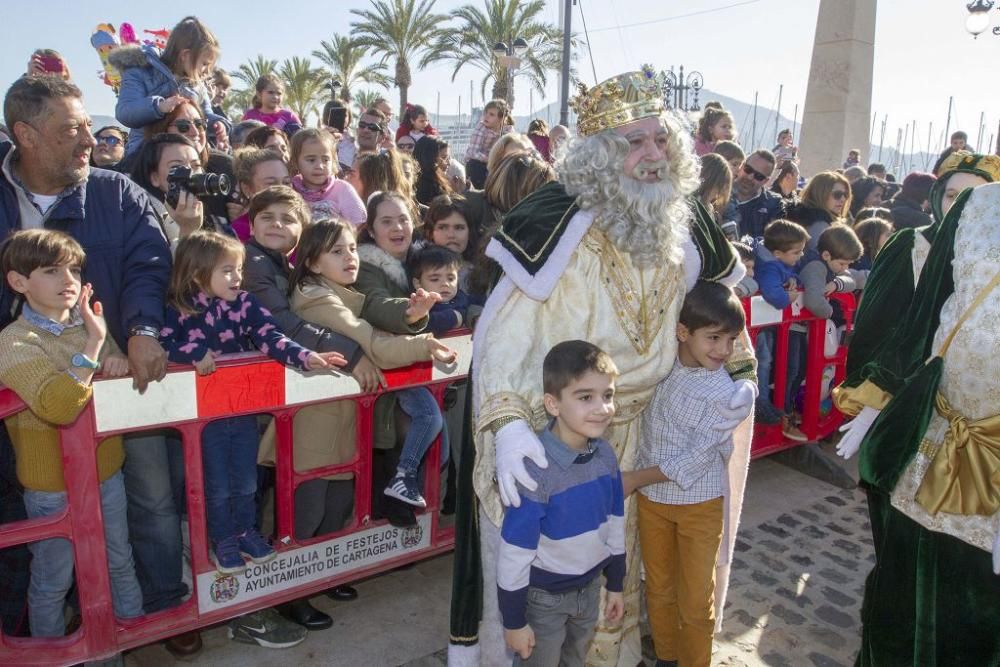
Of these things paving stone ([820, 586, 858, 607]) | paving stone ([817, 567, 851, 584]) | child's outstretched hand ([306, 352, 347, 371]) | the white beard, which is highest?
the white beard

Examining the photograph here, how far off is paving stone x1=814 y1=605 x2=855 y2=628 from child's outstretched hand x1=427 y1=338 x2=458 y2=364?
2145mm

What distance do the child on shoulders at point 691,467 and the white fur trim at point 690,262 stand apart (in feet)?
0.29

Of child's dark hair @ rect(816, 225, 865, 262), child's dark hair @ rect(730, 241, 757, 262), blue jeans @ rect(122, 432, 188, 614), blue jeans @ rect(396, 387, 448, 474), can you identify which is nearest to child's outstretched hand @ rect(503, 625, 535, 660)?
blue jeans @ rect(396, 387, 448, 474)

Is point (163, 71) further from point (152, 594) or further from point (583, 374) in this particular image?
point (583, 374)

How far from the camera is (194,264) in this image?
281 centimetres

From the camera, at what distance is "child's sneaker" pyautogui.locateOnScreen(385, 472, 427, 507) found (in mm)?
3096

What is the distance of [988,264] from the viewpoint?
7.25ft

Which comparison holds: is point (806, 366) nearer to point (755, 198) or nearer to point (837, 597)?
point (755, 198)

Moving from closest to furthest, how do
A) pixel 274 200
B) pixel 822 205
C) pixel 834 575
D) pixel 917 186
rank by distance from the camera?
pixel 274 200 → pixel 834 575 → pixel 822 205 → pixel 917 186

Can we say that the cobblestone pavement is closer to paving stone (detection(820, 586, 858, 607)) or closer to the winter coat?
paving stone (detection(820, 586, 858, 607))

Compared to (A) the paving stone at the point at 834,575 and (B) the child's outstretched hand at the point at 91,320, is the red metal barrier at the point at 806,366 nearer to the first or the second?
(A) the paving stone at the point at 834,575

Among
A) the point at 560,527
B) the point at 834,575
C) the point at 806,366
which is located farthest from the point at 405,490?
the point at 806,366

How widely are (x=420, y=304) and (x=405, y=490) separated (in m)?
0.80

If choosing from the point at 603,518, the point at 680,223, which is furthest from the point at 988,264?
the point at 603,518
